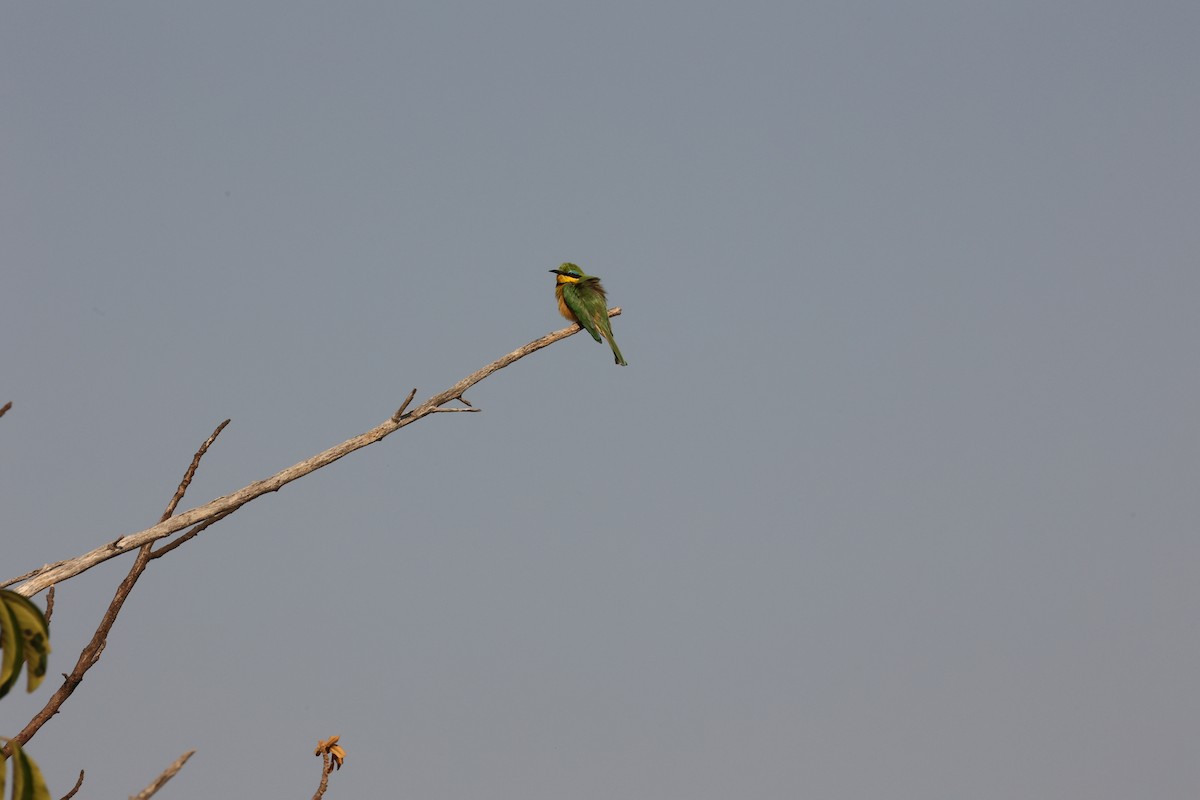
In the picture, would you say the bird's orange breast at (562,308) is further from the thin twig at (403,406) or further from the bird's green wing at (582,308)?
the thin twig at (403,406)

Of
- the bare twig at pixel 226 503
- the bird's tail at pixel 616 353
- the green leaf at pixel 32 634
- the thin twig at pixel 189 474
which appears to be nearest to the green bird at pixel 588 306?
the bird's tail at pixel 616 353

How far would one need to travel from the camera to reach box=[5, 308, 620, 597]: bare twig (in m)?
6.26

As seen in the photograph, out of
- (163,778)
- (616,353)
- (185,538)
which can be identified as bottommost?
(163,778)

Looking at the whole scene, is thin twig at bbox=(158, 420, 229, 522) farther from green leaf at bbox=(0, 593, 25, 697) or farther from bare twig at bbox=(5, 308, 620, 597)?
green leaf at bbox=(0, 593, 25, 697)

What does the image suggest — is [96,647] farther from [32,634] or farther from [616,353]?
[616,353]

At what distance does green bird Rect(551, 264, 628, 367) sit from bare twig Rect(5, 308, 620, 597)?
866 cm

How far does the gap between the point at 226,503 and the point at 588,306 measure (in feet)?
37.2

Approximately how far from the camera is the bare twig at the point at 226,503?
6258mm

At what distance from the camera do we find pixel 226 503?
274 inches

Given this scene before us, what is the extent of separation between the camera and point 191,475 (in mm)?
7117

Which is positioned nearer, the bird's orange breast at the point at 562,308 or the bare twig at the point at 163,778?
the bare twig at the point at 163,778

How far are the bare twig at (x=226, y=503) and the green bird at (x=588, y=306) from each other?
28.4ft

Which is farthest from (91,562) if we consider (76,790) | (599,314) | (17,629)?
(599,314)

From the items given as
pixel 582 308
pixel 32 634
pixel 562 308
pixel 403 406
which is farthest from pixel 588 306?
pixel 32 634
